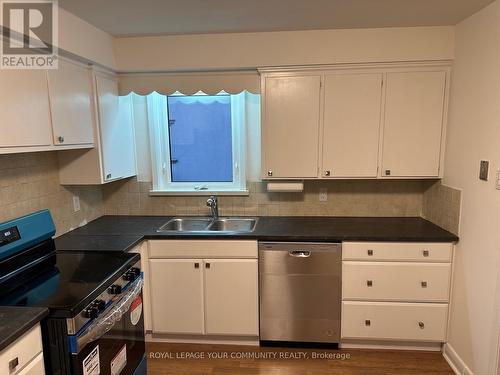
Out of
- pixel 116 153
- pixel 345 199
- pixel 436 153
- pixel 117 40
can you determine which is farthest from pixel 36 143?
pixel 436 153

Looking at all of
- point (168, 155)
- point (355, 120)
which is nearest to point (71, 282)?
point (168, 155)

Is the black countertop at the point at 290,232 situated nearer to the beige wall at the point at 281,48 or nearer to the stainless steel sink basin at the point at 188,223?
the stainless steel sink basin at the point at 188,223

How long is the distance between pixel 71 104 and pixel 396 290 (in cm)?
255

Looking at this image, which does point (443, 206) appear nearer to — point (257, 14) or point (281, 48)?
point (281, 48)

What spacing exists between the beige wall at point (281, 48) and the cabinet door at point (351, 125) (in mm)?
169

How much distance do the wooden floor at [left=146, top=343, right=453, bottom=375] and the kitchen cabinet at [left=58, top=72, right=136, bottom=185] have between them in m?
1.41

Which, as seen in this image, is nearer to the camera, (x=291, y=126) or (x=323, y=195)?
(x=291, y=126)

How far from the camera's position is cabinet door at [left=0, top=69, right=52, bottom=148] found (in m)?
1.68

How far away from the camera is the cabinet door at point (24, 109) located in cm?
168

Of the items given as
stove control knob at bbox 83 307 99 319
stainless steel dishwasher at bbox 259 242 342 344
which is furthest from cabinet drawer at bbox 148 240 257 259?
stove control knob at bbox 83 307 99 319

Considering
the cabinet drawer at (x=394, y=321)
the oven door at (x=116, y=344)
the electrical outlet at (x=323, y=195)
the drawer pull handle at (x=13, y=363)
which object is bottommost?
the cabinet drawer at (x=394, y=321)

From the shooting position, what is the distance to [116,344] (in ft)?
5.97

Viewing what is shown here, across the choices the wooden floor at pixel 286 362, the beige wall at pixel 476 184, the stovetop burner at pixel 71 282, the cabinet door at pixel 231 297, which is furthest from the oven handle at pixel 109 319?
the beige wall at pixel 476 184

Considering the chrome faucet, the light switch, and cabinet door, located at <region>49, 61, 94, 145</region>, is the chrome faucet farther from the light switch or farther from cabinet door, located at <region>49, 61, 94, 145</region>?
the light switch
